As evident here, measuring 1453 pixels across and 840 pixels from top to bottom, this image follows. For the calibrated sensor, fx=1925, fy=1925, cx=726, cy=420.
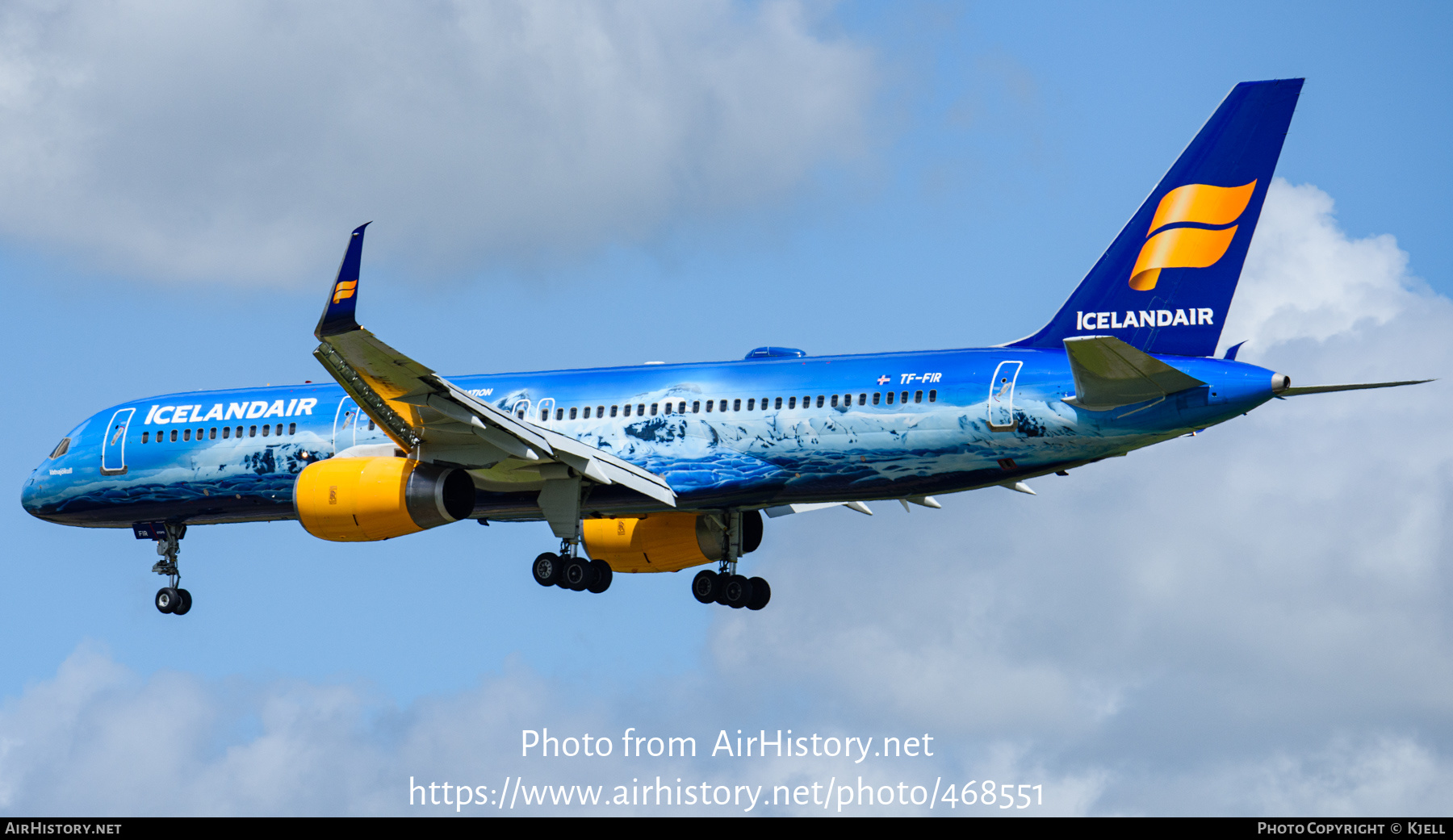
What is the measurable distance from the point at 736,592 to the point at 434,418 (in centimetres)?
886

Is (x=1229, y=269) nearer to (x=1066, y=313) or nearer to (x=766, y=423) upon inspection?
(x=1066, y=313)

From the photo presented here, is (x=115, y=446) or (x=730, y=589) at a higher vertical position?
(x=115, y=446)

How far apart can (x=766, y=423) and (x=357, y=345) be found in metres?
7.87

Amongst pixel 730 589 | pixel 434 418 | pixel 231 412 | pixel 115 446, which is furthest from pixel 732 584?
pixel 115 446

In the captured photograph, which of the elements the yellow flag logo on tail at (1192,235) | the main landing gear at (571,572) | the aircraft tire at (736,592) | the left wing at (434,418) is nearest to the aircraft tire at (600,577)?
the main landing gear at (571,572)

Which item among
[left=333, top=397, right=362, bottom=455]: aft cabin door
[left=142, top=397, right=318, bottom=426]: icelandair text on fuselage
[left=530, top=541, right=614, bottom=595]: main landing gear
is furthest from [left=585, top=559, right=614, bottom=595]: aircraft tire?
[left=142, top=397, right=318, bottom=426]: icelandair text on fuselage

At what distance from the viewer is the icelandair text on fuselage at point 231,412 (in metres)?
41.1

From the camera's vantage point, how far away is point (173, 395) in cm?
4303

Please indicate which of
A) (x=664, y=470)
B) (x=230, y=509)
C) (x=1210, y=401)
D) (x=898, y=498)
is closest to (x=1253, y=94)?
(x=1210, y=401)

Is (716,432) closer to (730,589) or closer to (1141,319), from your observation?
(730,589)

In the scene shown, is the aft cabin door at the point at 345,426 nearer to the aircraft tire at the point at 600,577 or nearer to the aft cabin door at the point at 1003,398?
the aircraft tire at the point at 600,577

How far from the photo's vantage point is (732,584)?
138 ft

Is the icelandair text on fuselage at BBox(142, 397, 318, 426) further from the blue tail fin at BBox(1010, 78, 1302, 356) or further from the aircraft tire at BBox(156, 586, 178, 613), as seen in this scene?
the blue tail fin at BBox(1010, 78, 1302, 356)

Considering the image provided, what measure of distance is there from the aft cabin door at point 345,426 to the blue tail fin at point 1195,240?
48.7ft
